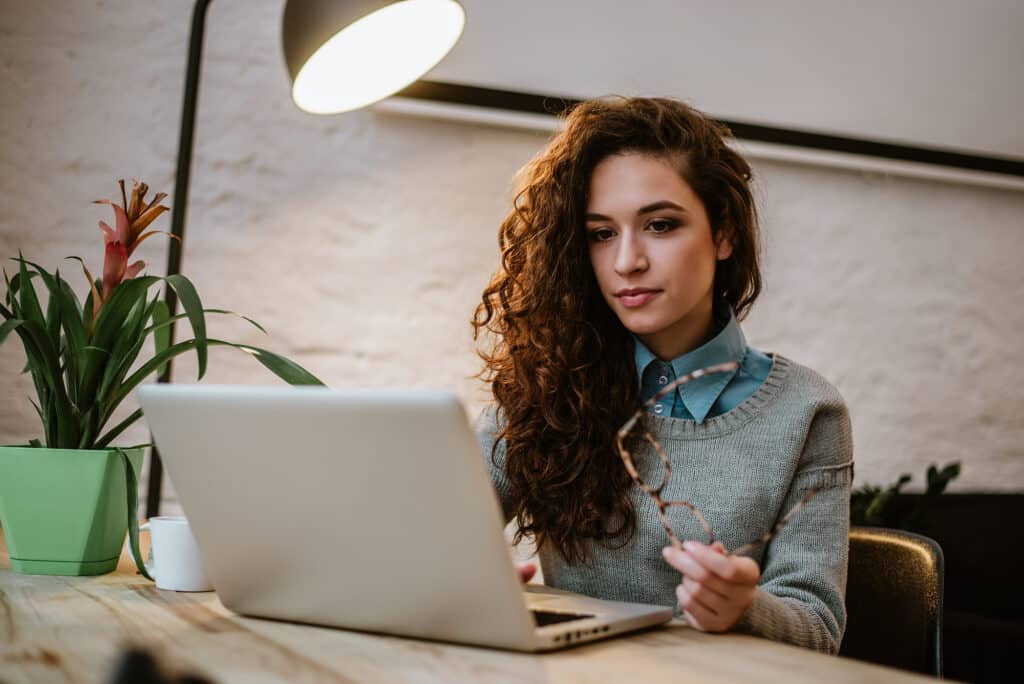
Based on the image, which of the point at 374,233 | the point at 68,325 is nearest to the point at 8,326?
the point at 68,325

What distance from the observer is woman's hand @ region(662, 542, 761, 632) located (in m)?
0.87

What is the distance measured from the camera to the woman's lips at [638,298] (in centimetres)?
133

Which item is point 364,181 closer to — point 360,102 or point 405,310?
point 405,310

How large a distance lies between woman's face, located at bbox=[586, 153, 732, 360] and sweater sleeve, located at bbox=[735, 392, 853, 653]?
0.82ft

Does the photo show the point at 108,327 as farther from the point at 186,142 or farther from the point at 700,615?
the point at 700,615

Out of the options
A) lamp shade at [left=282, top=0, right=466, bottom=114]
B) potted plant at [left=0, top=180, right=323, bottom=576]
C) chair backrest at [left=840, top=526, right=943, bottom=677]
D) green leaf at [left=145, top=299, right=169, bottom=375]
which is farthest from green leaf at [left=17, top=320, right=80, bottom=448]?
chair backrest at [left=840, top=526, right=943, bottom=677]

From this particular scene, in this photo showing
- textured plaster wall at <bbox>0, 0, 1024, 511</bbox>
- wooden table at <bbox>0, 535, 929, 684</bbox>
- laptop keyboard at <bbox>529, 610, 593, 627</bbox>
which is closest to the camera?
wooden table at <bbox>0, 535, 929, 684</bbox>

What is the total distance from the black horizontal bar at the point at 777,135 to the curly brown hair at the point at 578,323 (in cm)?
61

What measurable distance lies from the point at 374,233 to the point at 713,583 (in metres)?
1.50

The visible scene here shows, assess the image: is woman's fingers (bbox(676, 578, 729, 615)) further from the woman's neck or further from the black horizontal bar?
the black horizontal bar

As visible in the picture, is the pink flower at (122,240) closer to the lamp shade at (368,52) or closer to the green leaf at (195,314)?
the green leaf at (195,314)

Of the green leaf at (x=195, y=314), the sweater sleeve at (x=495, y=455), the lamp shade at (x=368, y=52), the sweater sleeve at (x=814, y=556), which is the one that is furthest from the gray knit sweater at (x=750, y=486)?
the lamp shade at (x=368, y=52)

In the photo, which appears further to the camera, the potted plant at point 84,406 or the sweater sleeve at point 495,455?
the sweater sleeve at point 495,455

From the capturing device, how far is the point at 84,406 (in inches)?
45.9
